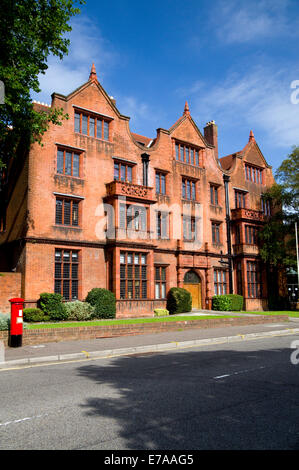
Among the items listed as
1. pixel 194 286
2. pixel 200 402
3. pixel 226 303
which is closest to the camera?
pixel 200 402

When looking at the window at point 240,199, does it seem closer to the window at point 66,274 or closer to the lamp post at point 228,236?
the lamp post at point 228,236

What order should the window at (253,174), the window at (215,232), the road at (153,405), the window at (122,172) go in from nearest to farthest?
the road at (153,405) → the window at (122,172) → the window at (215,232) → the window at (253,174)

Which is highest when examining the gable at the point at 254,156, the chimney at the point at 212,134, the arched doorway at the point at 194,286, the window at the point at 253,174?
the chimney at the point at 212,134

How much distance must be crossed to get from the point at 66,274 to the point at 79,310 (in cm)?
256

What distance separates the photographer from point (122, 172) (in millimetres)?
26797

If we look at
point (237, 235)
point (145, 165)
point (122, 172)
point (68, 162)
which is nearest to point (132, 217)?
point (122, 172)

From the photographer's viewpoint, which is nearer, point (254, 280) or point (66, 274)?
point (66, 274)

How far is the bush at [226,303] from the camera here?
3000 centimetres

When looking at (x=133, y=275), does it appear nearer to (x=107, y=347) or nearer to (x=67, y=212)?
(x=67, y=212)

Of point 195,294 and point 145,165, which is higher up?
point 145,165

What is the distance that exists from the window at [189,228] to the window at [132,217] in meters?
5.02

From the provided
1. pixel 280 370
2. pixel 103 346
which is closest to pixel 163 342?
pixel 103 346

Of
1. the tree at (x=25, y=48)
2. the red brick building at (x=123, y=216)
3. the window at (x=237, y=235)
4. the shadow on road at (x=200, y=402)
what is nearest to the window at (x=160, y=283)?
the red brick building at (x=123, y=216)

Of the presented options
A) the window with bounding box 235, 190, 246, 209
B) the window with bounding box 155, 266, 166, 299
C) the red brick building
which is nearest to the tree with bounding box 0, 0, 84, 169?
the red brick building
